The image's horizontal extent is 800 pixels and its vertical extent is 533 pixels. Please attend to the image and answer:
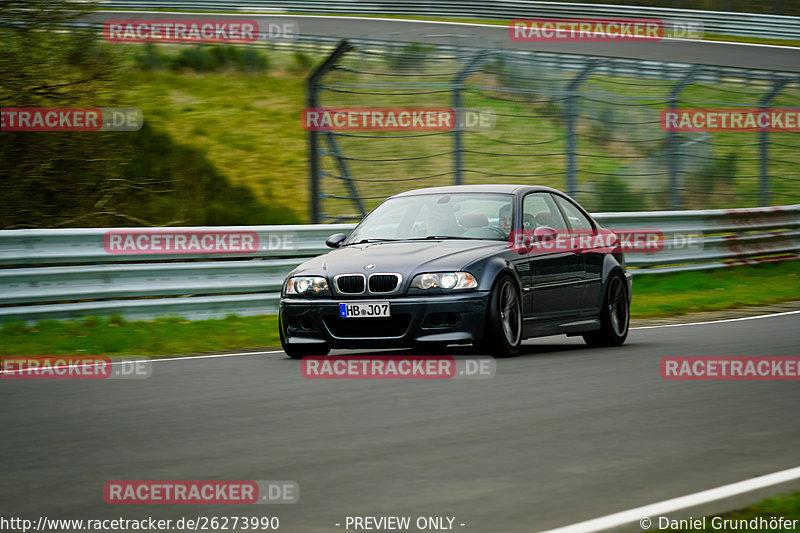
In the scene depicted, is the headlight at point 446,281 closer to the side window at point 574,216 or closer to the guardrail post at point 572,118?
the side window at point 574,216

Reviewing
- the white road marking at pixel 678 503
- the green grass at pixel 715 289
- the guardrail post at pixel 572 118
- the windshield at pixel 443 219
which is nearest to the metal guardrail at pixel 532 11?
the green grass at pixel 715 289

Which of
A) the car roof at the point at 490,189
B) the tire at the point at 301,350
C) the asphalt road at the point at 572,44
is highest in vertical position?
the asphalt road at the point at 572,44

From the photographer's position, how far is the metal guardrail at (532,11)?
4044 cm

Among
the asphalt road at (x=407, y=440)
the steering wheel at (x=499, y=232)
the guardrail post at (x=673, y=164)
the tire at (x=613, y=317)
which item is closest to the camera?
the asphalt road at (x=407, y=440)

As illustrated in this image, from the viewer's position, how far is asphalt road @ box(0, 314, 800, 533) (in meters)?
4.98

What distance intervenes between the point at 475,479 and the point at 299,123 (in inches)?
953

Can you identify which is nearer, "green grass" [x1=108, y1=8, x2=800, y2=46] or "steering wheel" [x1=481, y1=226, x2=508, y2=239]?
"steering wheel" [x1=481, y1=226, x2=508, y2=239]

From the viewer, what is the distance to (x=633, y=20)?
41.2 m

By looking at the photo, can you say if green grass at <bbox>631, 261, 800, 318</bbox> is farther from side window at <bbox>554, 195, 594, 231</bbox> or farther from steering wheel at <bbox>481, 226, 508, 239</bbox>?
steering wheel at <bbox>481, 226, 508, 239</bbox>

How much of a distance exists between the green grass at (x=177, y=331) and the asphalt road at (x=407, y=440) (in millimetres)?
1996

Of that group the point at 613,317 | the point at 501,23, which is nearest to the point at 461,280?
the point at 613,317

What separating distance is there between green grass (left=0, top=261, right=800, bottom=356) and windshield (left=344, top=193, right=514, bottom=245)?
1.67 meters

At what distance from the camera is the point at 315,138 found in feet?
54.2

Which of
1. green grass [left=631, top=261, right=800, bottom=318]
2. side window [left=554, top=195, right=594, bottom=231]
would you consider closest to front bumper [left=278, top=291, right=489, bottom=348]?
side window [left=554, top=195, right=594, bottom=231]
